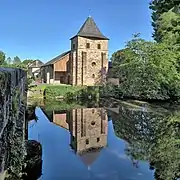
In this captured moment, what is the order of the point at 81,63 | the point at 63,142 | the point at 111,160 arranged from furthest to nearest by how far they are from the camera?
the point at 81,63 → the point at 63,142 → the point at 111,160

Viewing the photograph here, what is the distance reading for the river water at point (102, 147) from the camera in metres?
9.90

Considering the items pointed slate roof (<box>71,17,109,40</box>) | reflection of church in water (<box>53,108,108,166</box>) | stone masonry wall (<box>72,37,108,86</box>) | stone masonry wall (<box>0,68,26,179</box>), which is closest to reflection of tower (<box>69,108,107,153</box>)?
reflection of church in water (<box>53,108,108,166</box>)

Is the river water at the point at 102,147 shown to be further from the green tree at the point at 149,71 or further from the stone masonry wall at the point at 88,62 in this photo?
the stone masonry wall at the point at 88,62

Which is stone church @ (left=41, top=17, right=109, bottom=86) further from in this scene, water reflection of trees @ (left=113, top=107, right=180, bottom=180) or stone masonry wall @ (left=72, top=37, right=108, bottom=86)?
water reflection of trees @ (left=113, top=107, right=180, bottom=180)

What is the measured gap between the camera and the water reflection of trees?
10.2 metres

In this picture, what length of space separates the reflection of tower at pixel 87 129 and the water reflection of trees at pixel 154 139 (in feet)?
3.82

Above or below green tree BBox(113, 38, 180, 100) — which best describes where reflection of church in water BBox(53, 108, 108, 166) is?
below

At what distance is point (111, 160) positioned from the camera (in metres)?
11.6

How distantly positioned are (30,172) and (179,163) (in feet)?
18.2

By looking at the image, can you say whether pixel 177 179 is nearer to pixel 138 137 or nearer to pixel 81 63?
pixel 138 137

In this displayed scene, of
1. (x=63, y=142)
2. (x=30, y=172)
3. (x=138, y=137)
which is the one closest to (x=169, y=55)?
(x=138, y=137)

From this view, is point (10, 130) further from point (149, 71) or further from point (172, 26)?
point (149, 71)

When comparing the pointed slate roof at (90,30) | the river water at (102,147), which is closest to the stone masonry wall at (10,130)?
the river water at (102,147)

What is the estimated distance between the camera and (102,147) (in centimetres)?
1375
